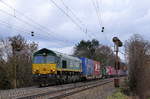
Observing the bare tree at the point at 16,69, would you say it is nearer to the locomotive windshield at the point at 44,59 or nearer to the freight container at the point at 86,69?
the locomotive windshield at the point at 44,59

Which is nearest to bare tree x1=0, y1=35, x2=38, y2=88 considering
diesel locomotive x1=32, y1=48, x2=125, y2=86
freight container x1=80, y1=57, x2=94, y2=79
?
diesel locomotive x1=32, y1=48, x2=125, y2=86

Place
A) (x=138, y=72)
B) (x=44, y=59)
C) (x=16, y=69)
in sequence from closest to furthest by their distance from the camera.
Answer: (x=138, y=72) → (x=44, y=59) → (x=16, y=69)

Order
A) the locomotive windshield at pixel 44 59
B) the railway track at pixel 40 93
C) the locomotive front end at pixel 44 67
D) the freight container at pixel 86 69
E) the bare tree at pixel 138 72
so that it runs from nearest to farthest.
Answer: the railway track at pixel 40 93
the bare tree at pixel 138 72
the locomotive front end at pixel 44 67
the locomotive windshield at pixel 44 59
the freight container at pixel 86 69

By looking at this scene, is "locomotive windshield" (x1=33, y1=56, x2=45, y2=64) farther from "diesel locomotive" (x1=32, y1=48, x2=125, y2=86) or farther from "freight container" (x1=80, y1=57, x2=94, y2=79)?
"freight container" (x1=80, y1=57, x2=94, y2=79)

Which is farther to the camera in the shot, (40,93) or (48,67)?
(48,67)

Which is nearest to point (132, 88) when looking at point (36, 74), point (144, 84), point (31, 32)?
point (144, 84)

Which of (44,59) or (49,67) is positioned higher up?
(44,59)

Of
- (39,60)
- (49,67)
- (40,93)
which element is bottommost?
(40,93)

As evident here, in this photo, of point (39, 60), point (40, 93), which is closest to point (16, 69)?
point (39, 60)

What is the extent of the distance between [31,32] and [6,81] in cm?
601

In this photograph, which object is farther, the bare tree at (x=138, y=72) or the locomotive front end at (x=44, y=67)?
the locomotive front end at (x=44, y=67)

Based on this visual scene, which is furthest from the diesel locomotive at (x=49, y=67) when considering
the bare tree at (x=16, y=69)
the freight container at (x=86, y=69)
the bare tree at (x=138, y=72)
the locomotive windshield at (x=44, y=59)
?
the freight container at (x=86, y=69)

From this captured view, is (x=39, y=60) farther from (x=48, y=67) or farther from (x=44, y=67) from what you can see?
Answer: (x=48, y=67)

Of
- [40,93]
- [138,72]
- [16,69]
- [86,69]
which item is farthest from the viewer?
[86,69]
